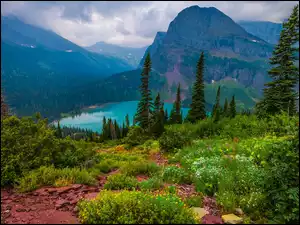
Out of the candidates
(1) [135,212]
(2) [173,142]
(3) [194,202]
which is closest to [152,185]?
(3) [194,202]

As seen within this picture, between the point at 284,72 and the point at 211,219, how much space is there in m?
24.4

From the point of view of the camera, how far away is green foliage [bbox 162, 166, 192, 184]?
7477 mm

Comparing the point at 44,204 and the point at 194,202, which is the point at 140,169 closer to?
the point at 194,202

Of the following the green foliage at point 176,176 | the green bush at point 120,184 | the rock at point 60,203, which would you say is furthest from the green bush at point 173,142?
the rock at point 60,203

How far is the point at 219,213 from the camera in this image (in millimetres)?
5031

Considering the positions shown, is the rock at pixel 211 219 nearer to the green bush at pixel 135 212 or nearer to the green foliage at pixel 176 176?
the green bush at pixel 135 212

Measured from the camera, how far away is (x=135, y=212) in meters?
4.28

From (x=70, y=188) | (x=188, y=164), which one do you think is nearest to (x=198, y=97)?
(x=188, y=164)

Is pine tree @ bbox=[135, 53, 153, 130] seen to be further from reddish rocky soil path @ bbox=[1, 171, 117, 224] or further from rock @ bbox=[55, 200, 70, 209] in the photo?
rock @ bbox=[55, 200, 70, 209]

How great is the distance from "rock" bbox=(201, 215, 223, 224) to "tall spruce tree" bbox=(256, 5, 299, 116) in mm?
19956

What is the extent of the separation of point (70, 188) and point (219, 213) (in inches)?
176

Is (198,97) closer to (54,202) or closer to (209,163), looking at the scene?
(209,163)

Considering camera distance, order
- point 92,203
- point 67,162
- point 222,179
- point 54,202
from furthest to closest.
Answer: point 67,162 → point 222,179 → point 54,202 → point 92,203

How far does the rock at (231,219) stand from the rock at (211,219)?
0.39 ft
